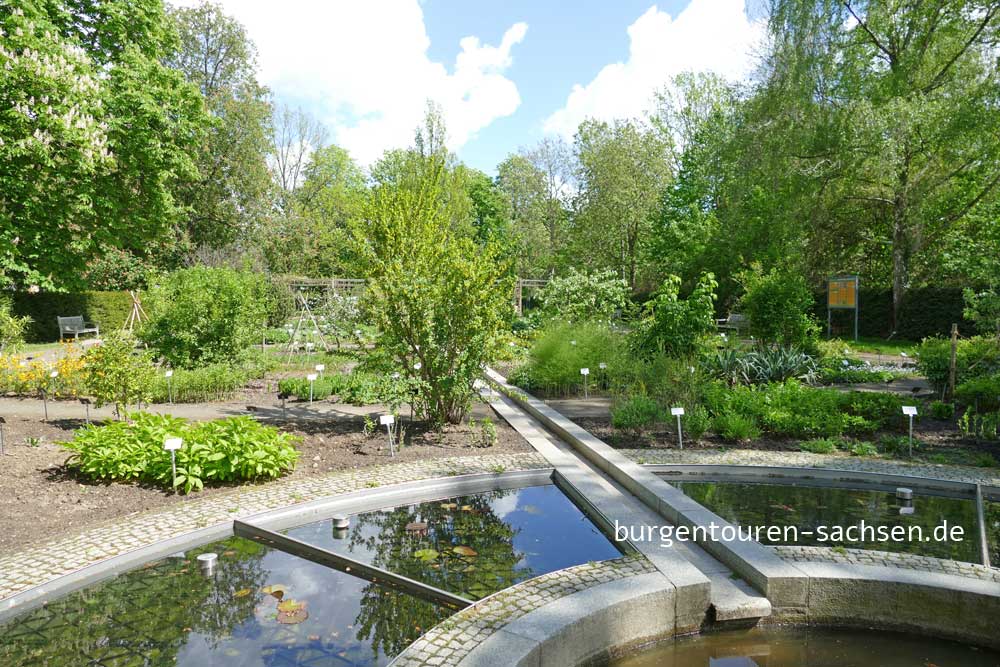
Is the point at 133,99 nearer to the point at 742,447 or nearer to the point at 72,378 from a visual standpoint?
the point at 72,378

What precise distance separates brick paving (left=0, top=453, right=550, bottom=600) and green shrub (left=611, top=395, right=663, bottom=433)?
4.77ft

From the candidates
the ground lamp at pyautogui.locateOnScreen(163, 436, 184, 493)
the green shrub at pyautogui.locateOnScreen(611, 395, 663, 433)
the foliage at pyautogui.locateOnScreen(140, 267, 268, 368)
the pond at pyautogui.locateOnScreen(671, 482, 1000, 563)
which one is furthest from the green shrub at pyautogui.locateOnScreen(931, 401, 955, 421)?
the foliage at pyautogui.locateOnScreen(140, 267, 268, 368)

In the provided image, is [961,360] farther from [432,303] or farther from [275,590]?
[275,590]

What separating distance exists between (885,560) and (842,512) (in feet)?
4.00

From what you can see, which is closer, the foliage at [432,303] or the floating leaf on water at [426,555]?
the floating leaf on water at [426,555]

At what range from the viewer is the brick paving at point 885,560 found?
12.1ft

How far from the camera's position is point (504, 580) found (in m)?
3.79

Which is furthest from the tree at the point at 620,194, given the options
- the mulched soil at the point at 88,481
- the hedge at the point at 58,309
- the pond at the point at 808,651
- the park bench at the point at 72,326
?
the pond at the point at 808,651

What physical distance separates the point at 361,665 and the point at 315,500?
2383 mm

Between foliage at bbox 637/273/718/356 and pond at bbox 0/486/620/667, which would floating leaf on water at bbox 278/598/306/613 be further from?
foliage at bbox 637/273/718/356

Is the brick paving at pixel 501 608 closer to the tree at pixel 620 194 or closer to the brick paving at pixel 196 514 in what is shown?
the brick paving at pixel 196 514

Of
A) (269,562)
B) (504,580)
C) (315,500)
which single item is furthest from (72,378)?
(504,580)

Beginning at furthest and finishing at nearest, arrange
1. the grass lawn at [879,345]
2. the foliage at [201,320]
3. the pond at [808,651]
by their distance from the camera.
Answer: the grass lawn at [879,345] < the foliage at [201,320] < the pond at [808,651]

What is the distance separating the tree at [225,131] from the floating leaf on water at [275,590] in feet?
73.3
